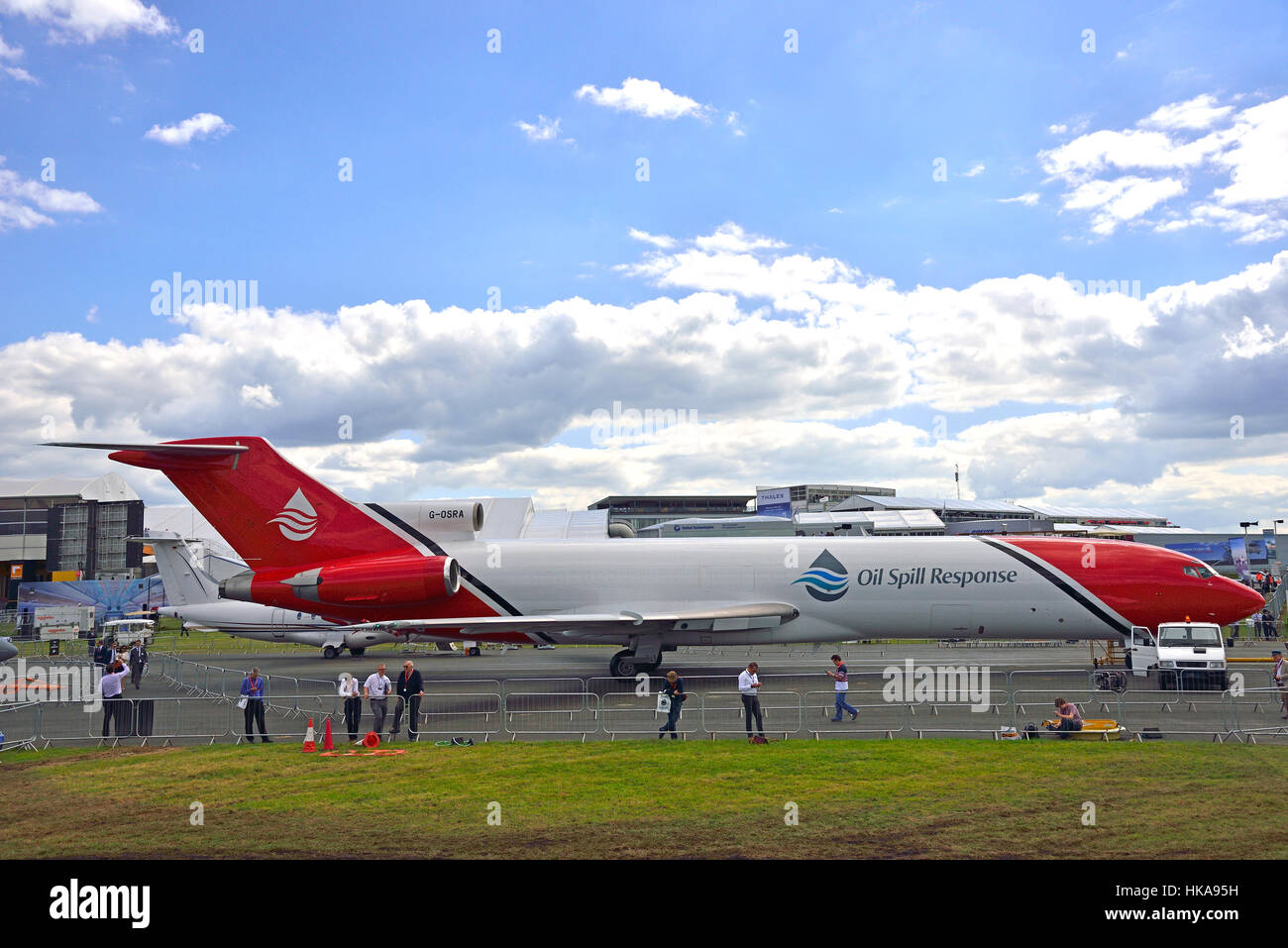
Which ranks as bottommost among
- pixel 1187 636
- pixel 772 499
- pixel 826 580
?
pixel 1187 636

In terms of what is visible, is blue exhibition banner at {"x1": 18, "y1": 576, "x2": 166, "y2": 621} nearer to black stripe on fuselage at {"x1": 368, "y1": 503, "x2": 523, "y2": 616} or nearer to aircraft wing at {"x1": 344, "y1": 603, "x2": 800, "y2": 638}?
black stripe on fuselage at {"x1": 368, "y1": 503, "x2": 523, "y2": 616}

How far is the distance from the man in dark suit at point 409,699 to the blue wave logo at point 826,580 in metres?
12.9

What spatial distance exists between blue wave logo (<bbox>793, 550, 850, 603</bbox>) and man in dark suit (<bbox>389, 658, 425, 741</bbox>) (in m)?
12.9

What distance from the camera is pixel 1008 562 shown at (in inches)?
1041

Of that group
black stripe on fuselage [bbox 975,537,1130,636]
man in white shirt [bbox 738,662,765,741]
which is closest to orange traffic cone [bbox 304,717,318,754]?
man in white shirt [bbox 738,662,765,741]

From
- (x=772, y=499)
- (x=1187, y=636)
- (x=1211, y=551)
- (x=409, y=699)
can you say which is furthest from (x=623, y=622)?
(x=772, y=499)

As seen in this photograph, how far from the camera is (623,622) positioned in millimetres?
25547

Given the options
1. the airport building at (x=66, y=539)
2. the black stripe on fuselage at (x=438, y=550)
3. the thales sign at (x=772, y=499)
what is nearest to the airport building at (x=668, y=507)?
the thales sign at (x=772, y=499)

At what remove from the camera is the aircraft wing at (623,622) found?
83.3ft

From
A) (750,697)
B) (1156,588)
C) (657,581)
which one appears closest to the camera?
(750,697)

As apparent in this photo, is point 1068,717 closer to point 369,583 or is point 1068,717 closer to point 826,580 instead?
point 826,580

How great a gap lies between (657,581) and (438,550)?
279 inches
